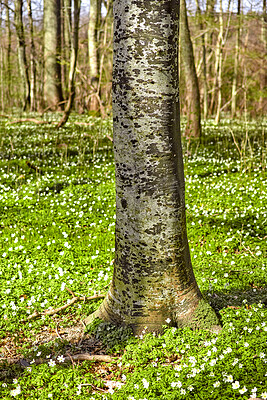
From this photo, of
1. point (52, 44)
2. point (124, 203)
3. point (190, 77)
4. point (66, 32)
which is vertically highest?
point (66, 32)

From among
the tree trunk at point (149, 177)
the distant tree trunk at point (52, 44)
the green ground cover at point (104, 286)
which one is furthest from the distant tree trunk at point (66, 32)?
the tree trunk at point (149, 177)

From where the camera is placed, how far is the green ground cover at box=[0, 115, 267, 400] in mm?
2791

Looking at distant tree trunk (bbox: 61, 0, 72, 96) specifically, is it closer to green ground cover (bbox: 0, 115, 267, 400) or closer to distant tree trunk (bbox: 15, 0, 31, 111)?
distant tree trunk (bbox: 15, 0, 31, 111)

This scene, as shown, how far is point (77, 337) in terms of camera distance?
348cm

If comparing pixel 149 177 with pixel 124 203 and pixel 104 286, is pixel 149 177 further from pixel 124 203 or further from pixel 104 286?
pixel 104 286

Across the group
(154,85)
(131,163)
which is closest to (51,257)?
(131,163)

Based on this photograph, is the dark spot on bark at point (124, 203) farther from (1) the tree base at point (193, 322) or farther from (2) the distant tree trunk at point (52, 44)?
(2) the distant tree trunk at point (52, 44)

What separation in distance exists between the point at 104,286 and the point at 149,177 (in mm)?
1986

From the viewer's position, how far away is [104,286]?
445 centimetres

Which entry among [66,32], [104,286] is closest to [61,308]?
[104,286]

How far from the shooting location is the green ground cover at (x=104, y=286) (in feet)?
9.16

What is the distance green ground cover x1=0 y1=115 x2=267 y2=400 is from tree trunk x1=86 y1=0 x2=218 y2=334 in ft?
0.87

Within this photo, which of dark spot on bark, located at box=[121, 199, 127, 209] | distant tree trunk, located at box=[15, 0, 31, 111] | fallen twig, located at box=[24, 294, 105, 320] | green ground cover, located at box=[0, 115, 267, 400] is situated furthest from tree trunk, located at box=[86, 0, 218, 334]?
distant tree trunk, located at box=[15, 0, 31, 111]

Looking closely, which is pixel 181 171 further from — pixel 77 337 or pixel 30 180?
pixel 30 180
